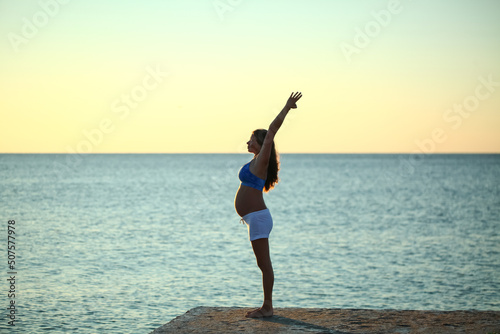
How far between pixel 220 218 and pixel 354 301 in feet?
74.5

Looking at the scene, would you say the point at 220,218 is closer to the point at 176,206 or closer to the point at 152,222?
the point at 152,222

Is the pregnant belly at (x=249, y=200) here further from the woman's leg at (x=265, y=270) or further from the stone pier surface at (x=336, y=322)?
the stone pier surface at (x=336, y=322)

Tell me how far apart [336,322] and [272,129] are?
7.17 feet

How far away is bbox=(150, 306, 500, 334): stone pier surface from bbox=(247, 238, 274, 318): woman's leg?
108 millimetres

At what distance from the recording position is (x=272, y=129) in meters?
6.33

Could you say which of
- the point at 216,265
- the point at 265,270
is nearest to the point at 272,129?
the point at 265,270

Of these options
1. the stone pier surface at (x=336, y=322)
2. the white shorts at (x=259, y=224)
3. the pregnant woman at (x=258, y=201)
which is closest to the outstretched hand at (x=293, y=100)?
the pregnant woman at (x=258, y=201)

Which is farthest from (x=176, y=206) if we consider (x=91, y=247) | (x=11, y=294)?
(x=11, y=294)

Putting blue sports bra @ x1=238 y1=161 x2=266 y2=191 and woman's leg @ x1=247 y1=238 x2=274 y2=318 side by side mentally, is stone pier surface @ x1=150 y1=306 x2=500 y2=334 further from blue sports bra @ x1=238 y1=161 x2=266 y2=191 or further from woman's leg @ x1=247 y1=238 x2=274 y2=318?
blue sports bra @ x1=238 y1=161 x2=266 y2=191

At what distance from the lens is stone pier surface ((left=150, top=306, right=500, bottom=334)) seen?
20.4ft

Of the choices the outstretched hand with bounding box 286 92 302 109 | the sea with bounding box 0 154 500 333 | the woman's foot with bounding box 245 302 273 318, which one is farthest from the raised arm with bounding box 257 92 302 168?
the sea with bounding box 0 154 500 333

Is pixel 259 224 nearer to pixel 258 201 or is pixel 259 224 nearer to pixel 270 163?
pixel 258 201

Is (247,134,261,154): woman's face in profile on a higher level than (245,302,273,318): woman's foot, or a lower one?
higher

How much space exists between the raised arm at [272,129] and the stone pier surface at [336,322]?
171 cm
